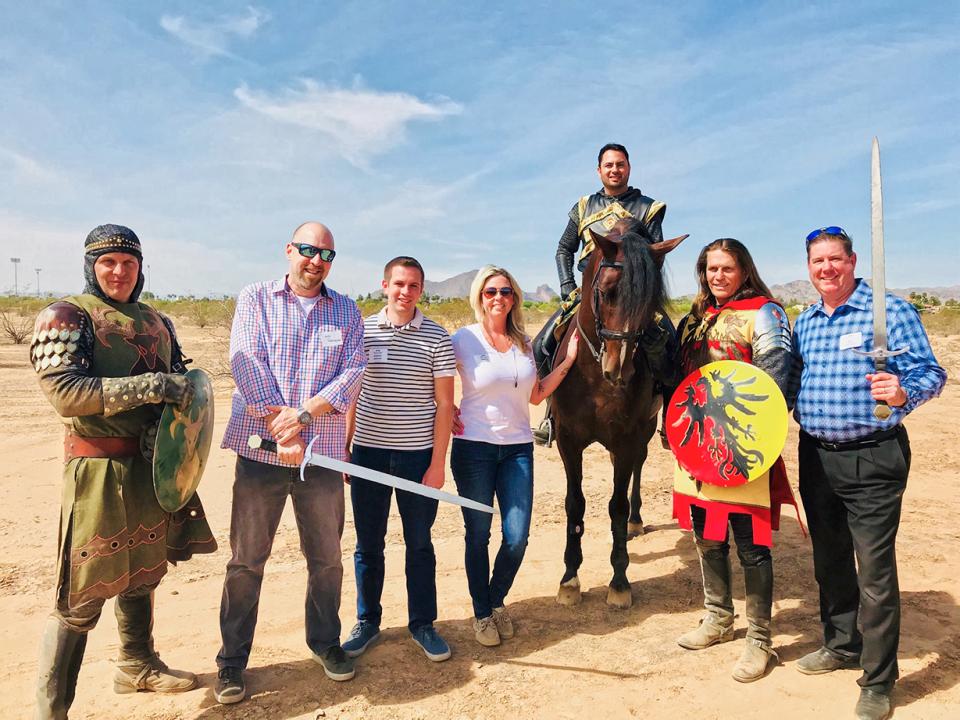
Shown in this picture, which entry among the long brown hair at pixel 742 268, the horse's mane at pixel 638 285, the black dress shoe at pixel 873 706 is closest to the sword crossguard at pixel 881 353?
the long brown hair at pixel 742 268

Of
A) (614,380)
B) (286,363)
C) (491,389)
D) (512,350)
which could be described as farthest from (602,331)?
(286,363)

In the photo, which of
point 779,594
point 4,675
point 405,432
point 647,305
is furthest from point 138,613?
point 779,594

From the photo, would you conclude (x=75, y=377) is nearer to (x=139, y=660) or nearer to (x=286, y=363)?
(x=286, y=363)

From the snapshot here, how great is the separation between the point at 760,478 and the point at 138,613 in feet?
10.9

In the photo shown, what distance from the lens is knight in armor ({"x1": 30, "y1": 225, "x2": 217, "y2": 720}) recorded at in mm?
2596

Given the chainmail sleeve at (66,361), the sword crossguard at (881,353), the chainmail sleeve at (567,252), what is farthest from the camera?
the chainmail sleeve at (567,252)

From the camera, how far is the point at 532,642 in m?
3.80

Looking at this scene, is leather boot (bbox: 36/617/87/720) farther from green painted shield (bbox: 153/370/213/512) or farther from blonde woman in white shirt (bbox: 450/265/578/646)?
blonde woman in white shirt (bbox: 450/265/578/646)

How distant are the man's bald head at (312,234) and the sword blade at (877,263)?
258 cm

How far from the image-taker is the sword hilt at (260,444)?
2814 millimetres

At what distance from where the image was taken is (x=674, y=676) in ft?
11.2

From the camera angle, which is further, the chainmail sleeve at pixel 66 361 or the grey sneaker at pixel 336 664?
the grey sneaker at pixel 336 664

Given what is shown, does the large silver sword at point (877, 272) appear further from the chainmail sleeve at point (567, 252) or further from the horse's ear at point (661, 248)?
the chainmail sleeve at point (567, 252)

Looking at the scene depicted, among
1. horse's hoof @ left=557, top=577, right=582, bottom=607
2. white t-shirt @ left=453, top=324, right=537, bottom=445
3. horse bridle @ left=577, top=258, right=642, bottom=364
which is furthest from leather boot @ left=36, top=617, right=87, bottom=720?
horse bridle @ left=577, top=258, right=642, bottom=364
